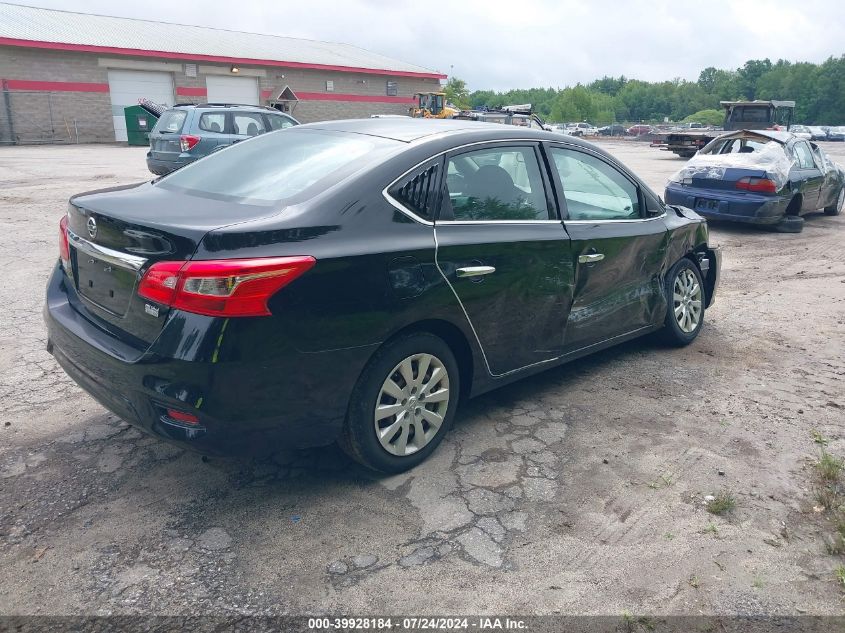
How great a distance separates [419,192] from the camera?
3.41 metres

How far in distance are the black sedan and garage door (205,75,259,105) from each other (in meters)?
33.7

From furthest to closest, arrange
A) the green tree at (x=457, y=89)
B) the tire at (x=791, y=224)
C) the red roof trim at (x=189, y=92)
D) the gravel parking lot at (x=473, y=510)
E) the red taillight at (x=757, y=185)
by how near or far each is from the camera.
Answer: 1. the green tree at (x=457, y=89)
2. the red roof trim at (x=189, y=92)
3. the tire at (x=791, y=224)
4. the red taillight at (x=757, y=185)
5. the gravel parking lot at (x=473, y=510)

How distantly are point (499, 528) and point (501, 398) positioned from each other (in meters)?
1.44

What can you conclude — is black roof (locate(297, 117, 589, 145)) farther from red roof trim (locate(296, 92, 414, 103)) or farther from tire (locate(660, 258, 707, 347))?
red roof trim (locate(296, 92, 414, 103))

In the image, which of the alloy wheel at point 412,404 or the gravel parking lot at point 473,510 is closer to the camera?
the gravel parking lot at point 473,510

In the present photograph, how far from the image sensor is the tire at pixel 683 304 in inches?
205

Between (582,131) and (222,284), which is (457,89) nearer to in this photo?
(582,131)

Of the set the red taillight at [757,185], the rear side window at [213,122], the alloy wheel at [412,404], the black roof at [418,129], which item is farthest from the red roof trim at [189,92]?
the alloy wheel at [412,404]

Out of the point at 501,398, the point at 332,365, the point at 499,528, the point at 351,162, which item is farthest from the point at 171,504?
the point at 501,398

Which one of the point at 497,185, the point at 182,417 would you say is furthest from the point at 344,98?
the point at 182,417

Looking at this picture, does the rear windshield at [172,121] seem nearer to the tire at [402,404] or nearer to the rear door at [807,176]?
the rear door at [807,176]

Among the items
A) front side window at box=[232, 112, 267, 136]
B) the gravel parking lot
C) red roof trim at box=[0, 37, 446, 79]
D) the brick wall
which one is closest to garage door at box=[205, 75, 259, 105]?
the brick wall

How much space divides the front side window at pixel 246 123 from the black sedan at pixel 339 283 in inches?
404

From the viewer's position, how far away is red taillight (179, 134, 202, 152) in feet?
42.8
